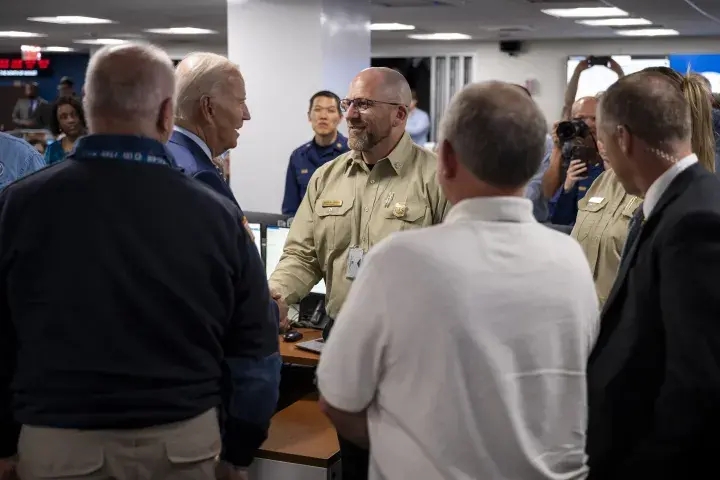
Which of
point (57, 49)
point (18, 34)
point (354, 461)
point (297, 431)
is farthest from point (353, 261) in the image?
point (57, 49)

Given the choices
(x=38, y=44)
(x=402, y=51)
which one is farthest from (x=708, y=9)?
(x=38, y=44)

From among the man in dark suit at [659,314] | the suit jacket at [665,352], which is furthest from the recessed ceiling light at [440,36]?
the suit jacket at [665,352]

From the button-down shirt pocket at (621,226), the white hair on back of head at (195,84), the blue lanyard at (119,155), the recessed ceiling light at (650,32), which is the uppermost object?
the recessed ceiling light at (650,32)

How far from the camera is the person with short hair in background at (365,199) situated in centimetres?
302

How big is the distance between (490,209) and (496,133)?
13cm

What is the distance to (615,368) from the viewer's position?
168cm

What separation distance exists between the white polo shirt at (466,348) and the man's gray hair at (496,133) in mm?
53

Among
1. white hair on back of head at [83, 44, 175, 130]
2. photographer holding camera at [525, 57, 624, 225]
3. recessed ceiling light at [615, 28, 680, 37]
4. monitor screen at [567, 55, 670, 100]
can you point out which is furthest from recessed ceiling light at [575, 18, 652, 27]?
white hair on back of head at [83, 44, 175, 130]

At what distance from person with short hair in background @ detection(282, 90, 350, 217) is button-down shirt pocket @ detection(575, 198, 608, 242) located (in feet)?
11.0

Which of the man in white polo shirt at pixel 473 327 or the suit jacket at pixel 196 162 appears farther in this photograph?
the suit jacket at pixel 196 162

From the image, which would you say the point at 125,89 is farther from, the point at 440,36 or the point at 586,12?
the point at 440,36

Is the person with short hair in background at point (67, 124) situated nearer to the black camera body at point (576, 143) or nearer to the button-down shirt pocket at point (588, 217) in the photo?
the black camera body at point (576, 143)

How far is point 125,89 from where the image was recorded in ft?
5.74

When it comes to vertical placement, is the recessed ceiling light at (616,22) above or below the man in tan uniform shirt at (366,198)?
above
